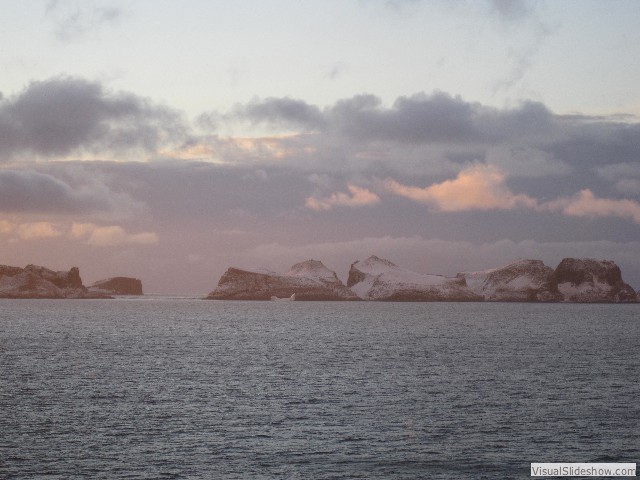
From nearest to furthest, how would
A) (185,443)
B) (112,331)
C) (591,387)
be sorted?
(185,443) → (591,387) → (112,331)

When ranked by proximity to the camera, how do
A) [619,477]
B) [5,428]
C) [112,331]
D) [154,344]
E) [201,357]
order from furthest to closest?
[112,331]
[154,344]
[201,357]
[5,428]
[619,477]

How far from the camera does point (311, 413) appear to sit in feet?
211

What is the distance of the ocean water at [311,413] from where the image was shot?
158 feet

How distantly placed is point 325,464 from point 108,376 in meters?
48.3

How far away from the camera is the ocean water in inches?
1898

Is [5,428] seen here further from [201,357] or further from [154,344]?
[154,344]

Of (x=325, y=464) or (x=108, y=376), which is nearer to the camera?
(x=325, y=464)

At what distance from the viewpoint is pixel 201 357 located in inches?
4545

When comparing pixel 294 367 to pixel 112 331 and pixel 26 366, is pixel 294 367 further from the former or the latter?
pixel 112 331

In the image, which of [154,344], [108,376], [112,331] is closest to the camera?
[108,376]

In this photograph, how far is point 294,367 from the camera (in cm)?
10006

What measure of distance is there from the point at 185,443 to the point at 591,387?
4606cm

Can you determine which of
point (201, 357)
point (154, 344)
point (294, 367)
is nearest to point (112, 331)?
point (154, 344)

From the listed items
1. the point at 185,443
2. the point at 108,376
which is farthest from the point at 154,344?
the point at 185,443
